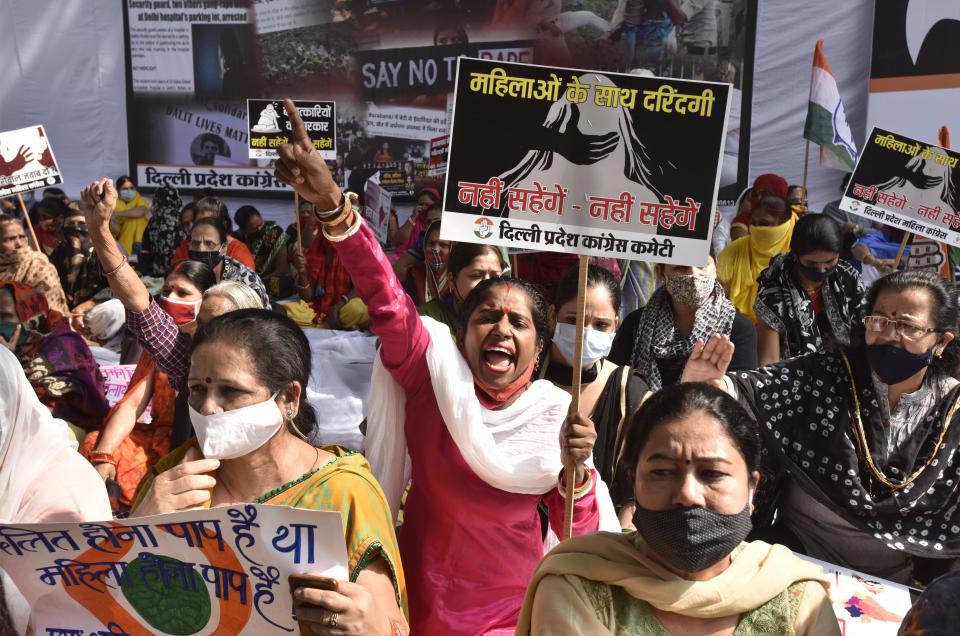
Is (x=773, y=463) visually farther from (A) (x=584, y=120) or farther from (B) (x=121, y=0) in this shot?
(B) (x=121, y=0)

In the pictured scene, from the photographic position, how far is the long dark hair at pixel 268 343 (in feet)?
8.50

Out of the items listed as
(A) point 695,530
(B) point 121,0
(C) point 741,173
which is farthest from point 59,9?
(A) point 695,530

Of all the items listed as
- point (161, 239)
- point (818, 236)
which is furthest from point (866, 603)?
point (161, 239)

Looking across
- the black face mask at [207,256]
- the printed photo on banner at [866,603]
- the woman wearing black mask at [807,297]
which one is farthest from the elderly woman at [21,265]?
the printed photo on banner at [866,603]

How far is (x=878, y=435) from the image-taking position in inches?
148

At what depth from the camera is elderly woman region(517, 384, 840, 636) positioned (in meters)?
2.19

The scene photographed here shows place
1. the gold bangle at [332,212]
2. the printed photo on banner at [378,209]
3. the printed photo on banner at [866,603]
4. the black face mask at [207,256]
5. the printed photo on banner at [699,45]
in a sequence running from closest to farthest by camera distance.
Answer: the gold bangle at [332,212] < the printed photo on banner at [866,603] < the black face mask at [207,256] < the printed photo on banner at [378,209] < the printed photo on banner at [699,45]

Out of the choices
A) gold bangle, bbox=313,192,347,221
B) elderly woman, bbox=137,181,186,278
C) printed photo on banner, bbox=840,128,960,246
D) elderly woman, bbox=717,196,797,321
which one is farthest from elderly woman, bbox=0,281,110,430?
elderly woman, bbox=137,181,186,278

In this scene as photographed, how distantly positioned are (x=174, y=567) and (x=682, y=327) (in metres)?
3.24

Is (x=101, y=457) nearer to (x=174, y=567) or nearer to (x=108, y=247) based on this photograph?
(x=108, y=247)

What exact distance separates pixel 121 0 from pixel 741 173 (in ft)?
36.2

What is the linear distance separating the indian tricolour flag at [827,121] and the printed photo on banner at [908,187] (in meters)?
2.62

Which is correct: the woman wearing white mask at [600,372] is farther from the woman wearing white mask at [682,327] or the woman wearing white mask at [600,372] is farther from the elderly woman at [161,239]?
the elderly woman at [161,239]

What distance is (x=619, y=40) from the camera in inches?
588
